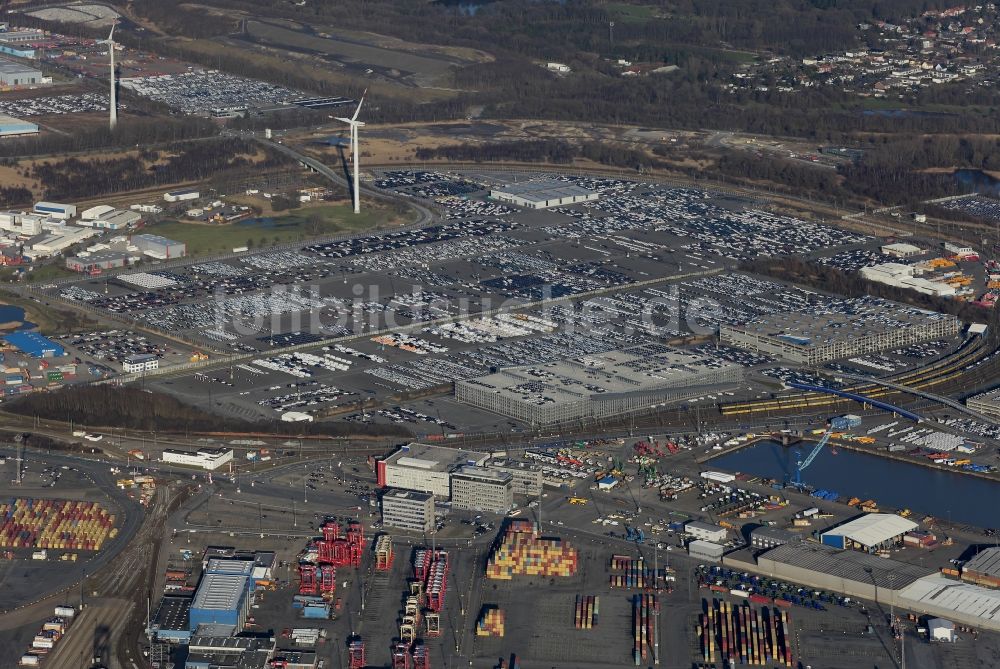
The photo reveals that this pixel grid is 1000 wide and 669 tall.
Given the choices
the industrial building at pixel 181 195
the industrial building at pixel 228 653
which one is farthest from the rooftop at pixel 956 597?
the industrial building at pixel 181 195

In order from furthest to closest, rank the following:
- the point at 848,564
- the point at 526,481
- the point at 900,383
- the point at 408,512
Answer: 1. the point at 900,383
2. the point at 526,481
3. the point at 408,512
4. the point at 848,564

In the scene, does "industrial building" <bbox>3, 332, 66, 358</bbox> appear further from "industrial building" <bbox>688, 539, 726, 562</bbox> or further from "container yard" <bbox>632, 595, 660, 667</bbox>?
"container yard" <bbox>632, 595, 660, 667</bbox>

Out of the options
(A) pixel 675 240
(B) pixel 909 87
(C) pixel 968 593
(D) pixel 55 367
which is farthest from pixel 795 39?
(C) pixel 968 593

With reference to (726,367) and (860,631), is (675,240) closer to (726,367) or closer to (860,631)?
(726,367)

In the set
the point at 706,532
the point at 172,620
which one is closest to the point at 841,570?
the point at 706,532

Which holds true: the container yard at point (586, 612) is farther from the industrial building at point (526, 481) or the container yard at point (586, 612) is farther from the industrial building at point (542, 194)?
the industrial building at point (542, 194)

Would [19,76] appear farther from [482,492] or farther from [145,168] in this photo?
[482,492]

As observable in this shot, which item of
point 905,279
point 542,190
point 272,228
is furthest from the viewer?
point 542,190
